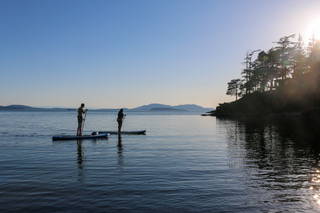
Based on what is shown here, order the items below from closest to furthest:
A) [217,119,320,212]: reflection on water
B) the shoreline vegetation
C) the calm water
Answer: the calm water → [217,119,320,212]: reflection on water → the shoreline vegetation

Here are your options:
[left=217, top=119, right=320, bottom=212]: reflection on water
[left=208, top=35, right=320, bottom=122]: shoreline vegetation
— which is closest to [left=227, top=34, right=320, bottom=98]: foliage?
[left=208, top=35, right=320, bottom=122]: shoreline vegetation

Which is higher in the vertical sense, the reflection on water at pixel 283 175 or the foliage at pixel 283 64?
the foliage at pixel 283 64

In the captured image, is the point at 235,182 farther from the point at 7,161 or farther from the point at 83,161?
the point at 7,161

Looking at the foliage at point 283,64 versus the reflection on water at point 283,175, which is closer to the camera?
the reflection on water at point 283,175

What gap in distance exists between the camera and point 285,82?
95.8 meters

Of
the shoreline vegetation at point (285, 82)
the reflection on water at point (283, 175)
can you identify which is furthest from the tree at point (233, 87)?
the reflection on water at point (283, 175)

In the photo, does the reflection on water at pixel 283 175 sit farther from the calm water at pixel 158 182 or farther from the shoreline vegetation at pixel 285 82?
the shoreline vegetation at pixel 285 82

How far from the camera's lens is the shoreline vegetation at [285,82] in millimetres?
85500

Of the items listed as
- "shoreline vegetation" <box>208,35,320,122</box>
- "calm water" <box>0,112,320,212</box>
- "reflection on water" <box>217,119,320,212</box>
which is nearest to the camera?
"calm water" <box>0,112,320,212</box>

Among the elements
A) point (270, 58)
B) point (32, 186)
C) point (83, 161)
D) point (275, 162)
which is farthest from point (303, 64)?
point (32, 186)

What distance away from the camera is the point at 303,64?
91438 mm

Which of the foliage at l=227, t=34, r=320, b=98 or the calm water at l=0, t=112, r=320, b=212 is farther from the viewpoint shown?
the foliage at l=227, t=34, r=320, b=98

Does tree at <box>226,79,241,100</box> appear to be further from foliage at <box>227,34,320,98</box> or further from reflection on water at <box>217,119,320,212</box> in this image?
reflection on water at <box>217,119,320,212</box>

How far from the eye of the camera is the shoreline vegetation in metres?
85.5
